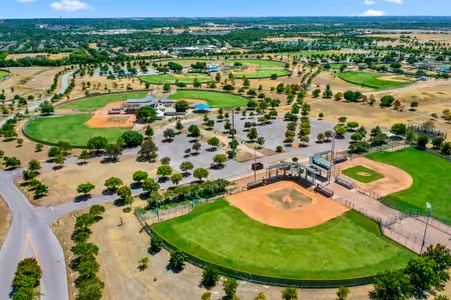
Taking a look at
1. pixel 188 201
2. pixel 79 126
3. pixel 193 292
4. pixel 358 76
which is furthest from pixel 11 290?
pixel 358 76

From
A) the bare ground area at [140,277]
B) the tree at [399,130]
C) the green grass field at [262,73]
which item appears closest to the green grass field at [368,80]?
the green grass field at [262,73]

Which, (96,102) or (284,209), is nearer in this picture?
(284,209)

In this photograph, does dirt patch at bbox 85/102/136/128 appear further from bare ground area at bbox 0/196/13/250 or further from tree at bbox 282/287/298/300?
tree at bbox 282/287/298/300

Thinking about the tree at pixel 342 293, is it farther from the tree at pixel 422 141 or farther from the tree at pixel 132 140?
the tree at pixel 132 140

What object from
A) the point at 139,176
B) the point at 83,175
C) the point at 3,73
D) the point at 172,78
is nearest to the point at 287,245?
the point at 139,176

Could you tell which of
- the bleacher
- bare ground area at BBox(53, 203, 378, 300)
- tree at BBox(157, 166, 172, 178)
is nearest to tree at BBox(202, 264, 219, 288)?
bare ground area at BBox(53, 203, 378, 300)

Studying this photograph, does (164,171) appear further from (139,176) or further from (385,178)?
(385,178)
